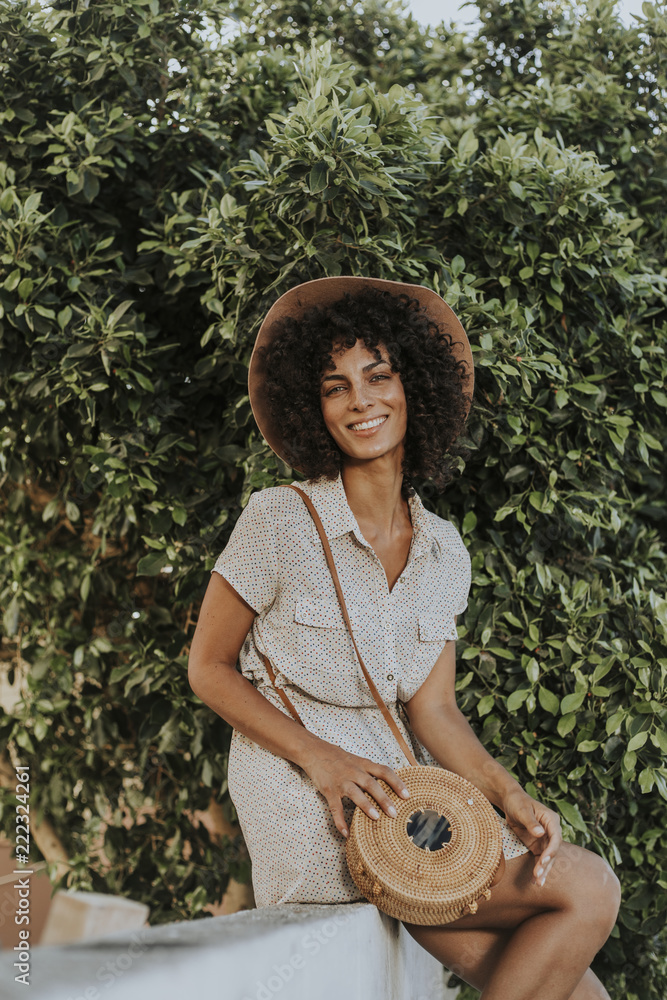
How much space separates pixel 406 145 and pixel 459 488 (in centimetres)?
99

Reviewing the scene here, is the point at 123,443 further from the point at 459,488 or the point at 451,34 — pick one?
the point at 451,34

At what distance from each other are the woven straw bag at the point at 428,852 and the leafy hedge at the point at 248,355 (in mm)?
732

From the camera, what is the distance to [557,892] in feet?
5.76

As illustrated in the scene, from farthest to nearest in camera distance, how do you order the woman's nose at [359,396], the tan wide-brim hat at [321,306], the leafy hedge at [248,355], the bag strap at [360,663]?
the leafy hedge at [248,355], the tan wide-brim hat at [321,306], the woman's nose at [359,396], the bag strap at [360,663]

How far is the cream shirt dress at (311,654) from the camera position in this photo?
1817 mm

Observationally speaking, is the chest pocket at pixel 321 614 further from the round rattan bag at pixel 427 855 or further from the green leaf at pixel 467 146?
the green leaf at pixel 467 146

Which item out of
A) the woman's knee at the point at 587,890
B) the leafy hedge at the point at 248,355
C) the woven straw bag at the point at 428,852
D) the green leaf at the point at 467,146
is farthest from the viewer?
the green leaf at the point at 467,146

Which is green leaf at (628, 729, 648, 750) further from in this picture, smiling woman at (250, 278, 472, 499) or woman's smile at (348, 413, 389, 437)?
woman's smile at (348, 413, 389, 437)

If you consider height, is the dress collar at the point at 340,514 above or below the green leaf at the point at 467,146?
below

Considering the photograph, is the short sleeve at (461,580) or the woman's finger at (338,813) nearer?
the woman's finger at (338,813)

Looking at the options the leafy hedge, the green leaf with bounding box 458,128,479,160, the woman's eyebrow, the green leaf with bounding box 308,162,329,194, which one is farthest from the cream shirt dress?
the green leaf with bounding box 458,128,479,160

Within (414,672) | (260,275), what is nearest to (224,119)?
(260,275)

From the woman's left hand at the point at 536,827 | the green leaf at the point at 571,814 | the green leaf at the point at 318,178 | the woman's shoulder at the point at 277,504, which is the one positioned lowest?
the green leaf at the point at 571,814

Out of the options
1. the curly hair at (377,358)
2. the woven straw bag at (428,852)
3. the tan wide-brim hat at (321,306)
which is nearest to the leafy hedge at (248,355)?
the tan wide-brim hat at (321,306)
